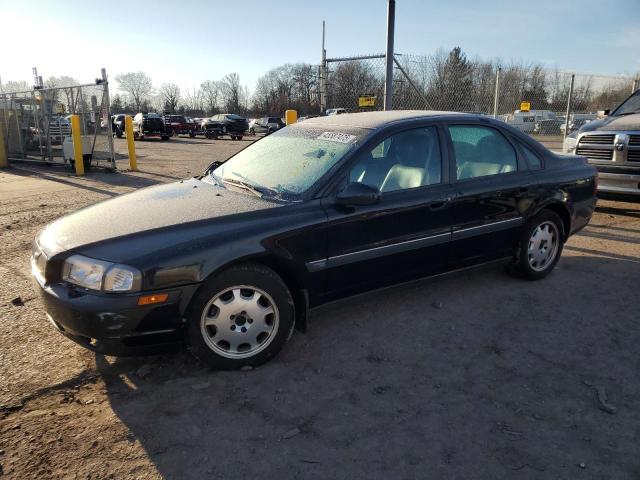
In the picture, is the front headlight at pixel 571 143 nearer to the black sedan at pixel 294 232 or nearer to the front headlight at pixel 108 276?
the black sedan at pixel 294 232

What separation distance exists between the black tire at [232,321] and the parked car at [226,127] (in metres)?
32.2

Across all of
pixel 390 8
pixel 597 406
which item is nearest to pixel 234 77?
pixel 390 8

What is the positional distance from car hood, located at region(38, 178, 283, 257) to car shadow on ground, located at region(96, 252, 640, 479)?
885mm

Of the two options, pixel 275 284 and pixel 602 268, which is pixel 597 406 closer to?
pixel 275 284

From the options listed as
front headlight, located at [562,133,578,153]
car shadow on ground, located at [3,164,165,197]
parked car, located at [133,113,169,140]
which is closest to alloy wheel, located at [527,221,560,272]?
front headlight, located at [562,133,578,153]

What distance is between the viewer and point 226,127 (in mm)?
34062

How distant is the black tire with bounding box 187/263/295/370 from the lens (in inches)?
114

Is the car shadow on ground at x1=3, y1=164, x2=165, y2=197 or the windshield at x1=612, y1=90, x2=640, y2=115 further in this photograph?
the car shadow on ground at x1=3, y1=164, x2=165, y2=197

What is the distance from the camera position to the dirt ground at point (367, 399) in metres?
2.33

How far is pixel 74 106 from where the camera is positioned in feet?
44.6

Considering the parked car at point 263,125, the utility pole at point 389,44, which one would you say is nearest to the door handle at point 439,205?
the utility pole at point 389,44

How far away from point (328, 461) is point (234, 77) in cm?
8867

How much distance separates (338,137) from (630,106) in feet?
23.2

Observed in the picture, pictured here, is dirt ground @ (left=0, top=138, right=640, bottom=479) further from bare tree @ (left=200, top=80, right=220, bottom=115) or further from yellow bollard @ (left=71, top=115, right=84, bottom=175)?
bare tree @ (left=200, top=80, right=220, bottom=115)
